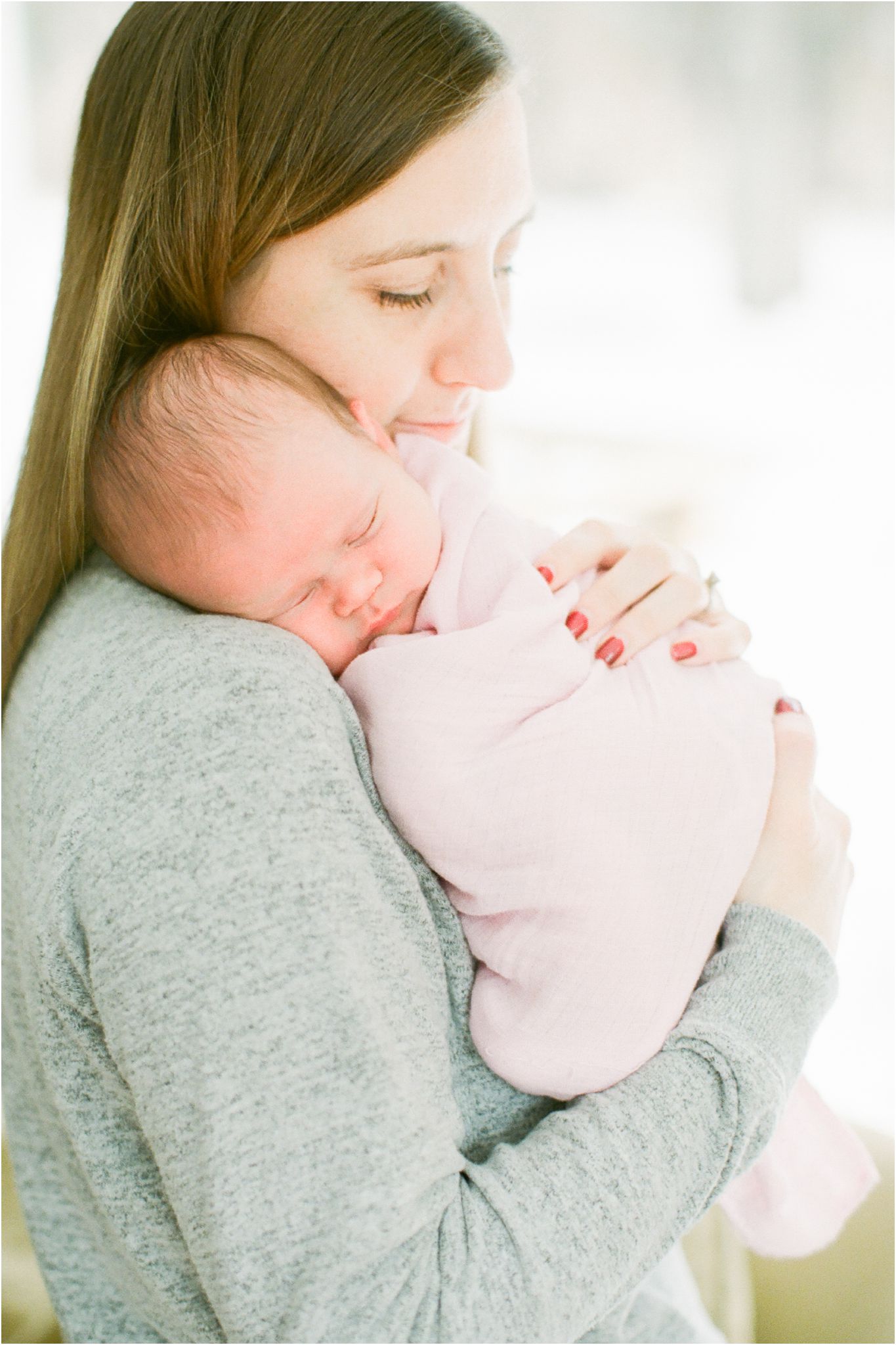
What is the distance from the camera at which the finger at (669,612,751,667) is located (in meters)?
1.02

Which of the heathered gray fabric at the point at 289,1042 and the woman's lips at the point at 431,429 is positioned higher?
the woman's lips at the point at 431,429

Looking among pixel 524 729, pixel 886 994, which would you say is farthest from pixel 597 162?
pixel 524 729

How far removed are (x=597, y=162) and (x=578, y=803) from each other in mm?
2668

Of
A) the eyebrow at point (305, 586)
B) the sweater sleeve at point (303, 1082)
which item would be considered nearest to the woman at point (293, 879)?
the sweater sleeve at point (303, 1082)

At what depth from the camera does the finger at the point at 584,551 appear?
104cm

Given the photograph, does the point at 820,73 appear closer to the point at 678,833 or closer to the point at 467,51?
the point at 467,51

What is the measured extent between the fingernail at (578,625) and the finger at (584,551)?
0.15ft

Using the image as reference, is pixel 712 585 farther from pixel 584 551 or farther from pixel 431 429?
pixel 431 429

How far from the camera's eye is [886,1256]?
4.38 ft

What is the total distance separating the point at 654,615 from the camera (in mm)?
1028

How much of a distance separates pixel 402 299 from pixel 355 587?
0.30 meters

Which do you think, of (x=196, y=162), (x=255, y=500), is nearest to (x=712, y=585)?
(x=255, y=500)

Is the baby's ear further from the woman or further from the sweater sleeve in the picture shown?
the sweater sleeve

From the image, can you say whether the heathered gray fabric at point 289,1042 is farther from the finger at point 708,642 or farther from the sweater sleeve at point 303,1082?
the finger at point 708,642
